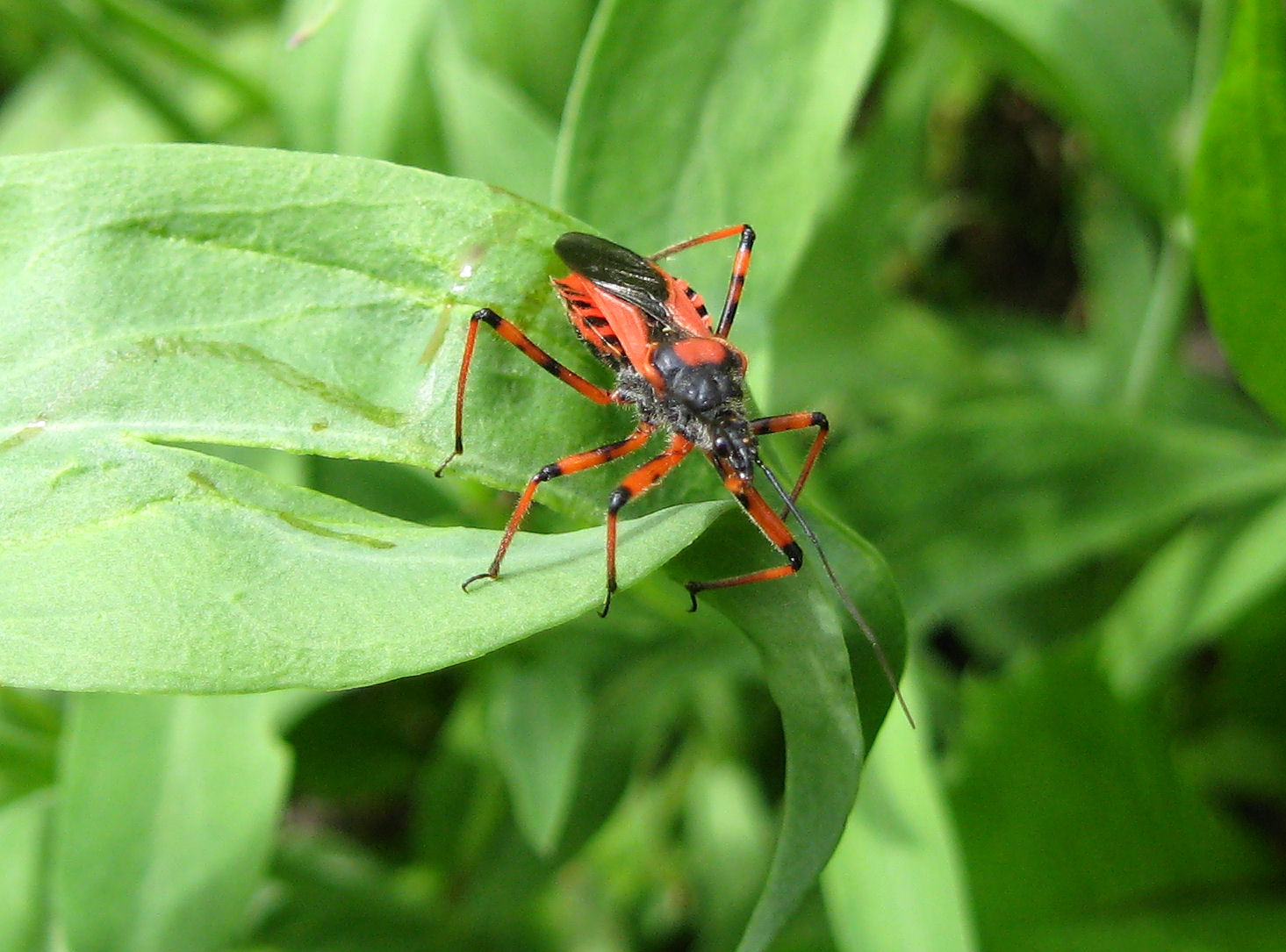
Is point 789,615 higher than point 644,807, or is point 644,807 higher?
point 789,615

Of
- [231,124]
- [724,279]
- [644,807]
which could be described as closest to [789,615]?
[724,279]

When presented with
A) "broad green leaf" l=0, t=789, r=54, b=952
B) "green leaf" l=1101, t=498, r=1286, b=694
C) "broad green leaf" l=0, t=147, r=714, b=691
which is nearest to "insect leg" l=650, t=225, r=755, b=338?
"broad green leaf" l=0, t=147, r=714, b=691

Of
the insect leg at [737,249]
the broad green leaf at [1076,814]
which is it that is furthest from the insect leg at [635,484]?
the broad green leaf at [1076,814]

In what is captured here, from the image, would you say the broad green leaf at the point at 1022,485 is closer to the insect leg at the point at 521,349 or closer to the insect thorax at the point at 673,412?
the insect thorax at the point at 673,412

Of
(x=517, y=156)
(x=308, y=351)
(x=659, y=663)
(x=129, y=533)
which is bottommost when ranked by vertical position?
(x=659, y=663)

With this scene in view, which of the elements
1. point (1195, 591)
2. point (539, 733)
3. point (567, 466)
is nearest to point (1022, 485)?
point (1195, 591)

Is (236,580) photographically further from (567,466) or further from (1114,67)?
(1114,67)

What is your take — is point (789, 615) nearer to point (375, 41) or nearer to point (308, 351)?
point (308, 351)
